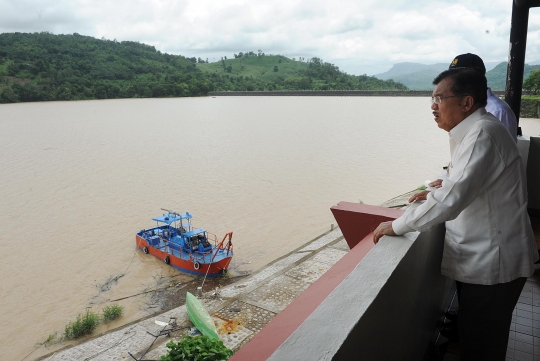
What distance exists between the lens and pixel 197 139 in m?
30.5

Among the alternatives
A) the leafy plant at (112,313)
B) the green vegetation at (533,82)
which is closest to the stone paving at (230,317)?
the leafy plant at (112,313)

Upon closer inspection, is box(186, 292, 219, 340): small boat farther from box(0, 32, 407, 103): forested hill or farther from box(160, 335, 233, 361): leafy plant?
box(0, 32, 407, 103): forested hill

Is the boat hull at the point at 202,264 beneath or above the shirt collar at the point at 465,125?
beneath

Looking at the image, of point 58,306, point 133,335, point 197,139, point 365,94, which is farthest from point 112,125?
point 365,94

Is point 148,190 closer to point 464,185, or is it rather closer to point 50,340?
point 50,340

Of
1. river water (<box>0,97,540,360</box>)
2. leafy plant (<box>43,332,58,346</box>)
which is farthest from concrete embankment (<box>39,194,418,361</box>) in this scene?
river water (<box>0,97,540,360</box>)

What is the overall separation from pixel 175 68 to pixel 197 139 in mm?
60097

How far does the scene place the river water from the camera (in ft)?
33.4

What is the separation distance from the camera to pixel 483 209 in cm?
150

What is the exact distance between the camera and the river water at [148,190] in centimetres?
1017

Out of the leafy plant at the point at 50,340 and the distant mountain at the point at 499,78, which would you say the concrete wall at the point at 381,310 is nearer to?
the distant mountain at the point at 499,78

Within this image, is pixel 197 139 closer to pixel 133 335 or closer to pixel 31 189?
pixel 31 189

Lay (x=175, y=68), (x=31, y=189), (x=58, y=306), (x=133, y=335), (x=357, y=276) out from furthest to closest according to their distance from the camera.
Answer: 1. (x=175, y=68)
2. (x=31, y=189)
3. (x=58, y=306)
4. (x=133, y=335)
5. (x=357, y=276)

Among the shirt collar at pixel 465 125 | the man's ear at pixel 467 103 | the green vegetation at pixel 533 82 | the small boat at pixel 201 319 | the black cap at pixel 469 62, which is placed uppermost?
the green vegetation at pixel 533 82
